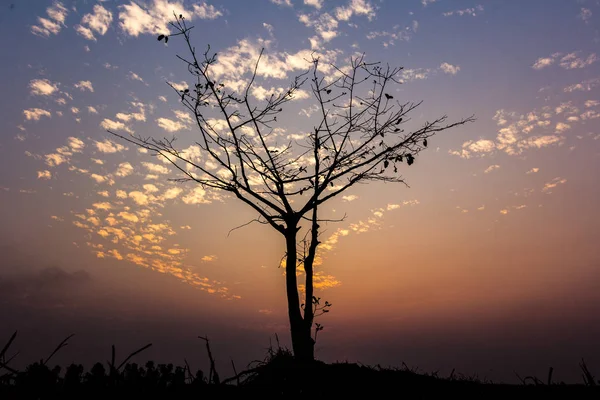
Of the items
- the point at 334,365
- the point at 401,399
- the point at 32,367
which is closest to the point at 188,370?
the point at 32,367

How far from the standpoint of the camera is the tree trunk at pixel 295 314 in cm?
1145

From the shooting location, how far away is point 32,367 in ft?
7.48

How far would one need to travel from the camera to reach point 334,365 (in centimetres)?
957

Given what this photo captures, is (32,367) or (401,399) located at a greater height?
(32,367)

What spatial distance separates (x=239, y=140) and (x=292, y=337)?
5490 mm

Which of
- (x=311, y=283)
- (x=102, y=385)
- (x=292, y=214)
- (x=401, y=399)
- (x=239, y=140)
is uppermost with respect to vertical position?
(x=239, y=140)

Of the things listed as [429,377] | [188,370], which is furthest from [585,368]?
[429,377]

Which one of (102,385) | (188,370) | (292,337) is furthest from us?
(292,337)

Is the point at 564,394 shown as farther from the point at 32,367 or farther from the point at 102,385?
the point at 32,367

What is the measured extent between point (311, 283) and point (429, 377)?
165 inches

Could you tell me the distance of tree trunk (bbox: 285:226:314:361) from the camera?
1145 cm

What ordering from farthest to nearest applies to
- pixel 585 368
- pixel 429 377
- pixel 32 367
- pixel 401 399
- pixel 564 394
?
pixel 429 377, pixel 401 399, pixel 564 394, pixel 585 368, pixel 32 367

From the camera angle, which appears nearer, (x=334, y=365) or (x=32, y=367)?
(x=32, y=367)

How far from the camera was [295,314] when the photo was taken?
1180cm
